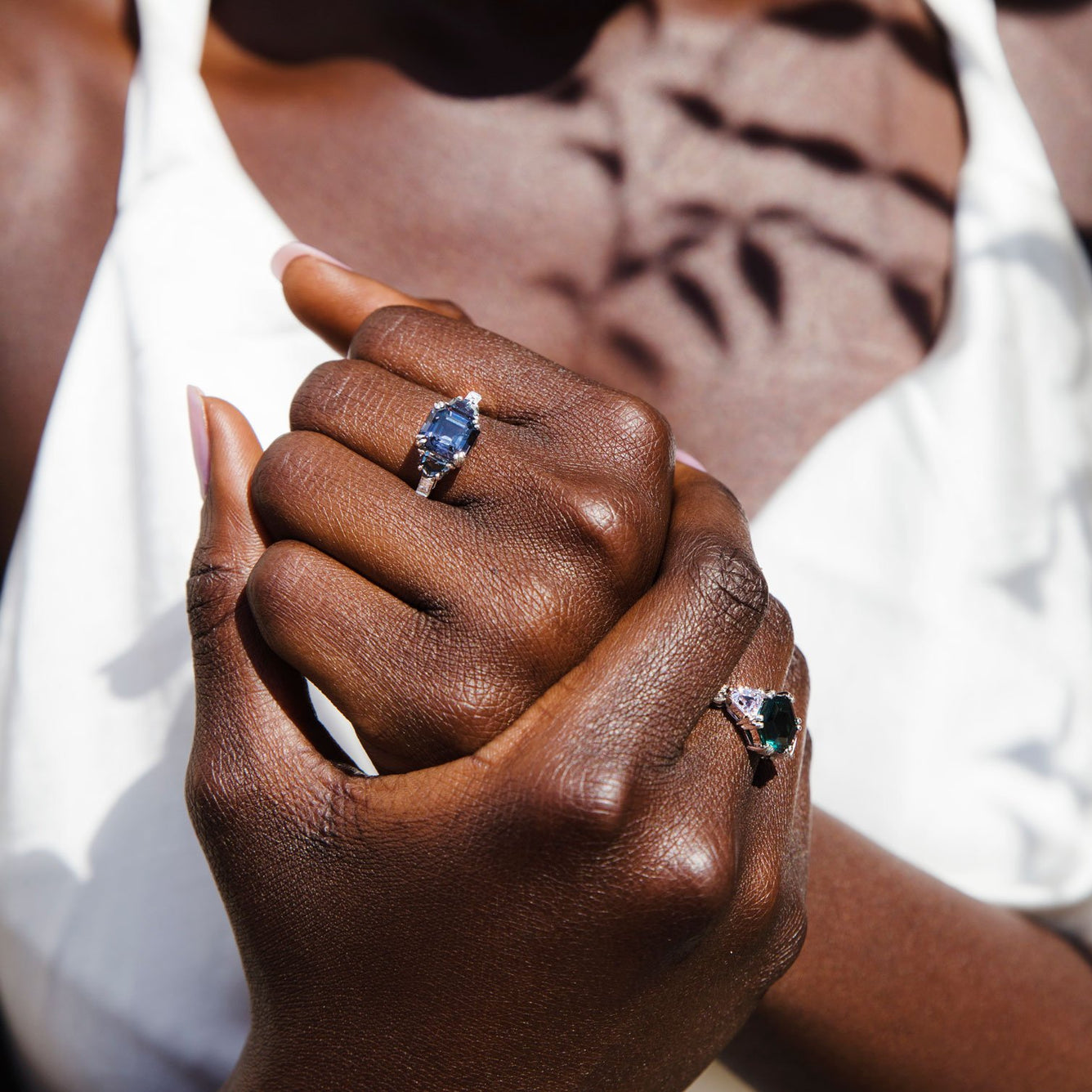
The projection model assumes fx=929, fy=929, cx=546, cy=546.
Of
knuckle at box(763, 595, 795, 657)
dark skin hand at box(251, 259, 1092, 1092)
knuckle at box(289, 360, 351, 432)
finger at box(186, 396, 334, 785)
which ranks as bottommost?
dark skin hand at box(251, 259, 1092, 1092)

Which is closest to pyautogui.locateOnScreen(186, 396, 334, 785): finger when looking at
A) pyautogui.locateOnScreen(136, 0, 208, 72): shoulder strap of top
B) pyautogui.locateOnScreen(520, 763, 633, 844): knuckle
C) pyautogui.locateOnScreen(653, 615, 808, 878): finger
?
pyautogui.locateOnScreen(520, 763, 633, 844): knuckle

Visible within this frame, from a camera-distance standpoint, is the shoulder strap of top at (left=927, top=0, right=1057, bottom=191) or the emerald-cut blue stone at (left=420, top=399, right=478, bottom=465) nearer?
the emerald-cut blue stone at (left=420, top=399, right=478, bottom=465)

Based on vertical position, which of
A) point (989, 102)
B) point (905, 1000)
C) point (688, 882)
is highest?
point (989, 102)

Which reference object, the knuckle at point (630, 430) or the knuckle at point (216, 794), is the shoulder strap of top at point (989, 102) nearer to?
the knuckle at point (630, 430)

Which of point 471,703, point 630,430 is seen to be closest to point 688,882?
point 471,703

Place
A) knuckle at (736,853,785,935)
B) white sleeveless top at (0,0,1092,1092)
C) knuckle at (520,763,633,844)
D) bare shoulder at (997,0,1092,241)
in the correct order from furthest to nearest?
bare shoulder at (997,0,1092,241), white sleeveless top at (0,0,1092,1092), knuckle at (736,853,785,935), knuckle at (520,763,633,844)

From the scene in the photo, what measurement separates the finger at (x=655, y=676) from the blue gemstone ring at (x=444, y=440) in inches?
7.7

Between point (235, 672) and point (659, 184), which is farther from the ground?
point (659, 184)

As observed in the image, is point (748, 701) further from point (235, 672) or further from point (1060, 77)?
point (1060, 77)

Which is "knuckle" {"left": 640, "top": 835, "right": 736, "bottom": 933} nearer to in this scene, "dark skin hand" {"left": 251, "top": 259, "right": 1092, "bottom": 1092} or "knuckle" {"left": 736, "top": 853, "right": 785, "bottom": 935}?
"knuckle" {"left": 736, "top": 853, "right": 785, "bottom": 935}

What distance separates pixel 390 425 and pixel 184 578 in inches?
20.1

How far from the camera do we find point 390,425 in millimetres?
801

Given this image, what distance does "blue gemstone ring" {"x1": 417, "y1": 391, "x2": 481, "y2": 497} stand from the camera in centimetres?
78

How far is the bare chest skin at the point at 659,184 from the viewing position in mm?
1434
